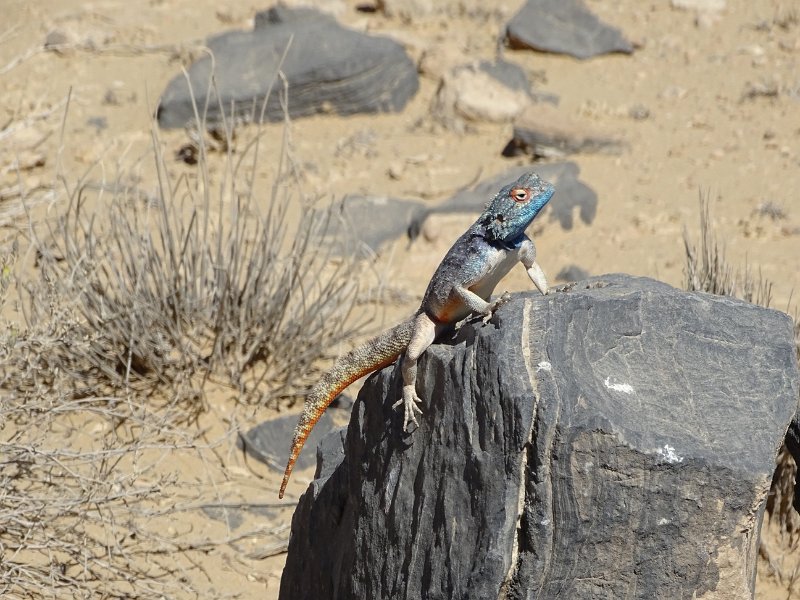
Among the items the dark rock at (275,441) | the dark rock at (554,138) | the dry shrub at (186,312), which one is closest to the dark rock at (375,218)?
the dark rock at (554,138)

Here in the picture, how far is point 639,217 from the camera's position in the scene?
852cm

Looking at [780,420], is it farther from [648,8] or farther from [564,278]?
[648,8]

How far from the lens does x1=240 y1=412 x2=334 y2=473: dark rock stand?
5664 millimetres

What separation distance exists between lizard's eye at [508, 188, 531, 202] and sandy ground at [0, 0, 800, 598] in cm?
315

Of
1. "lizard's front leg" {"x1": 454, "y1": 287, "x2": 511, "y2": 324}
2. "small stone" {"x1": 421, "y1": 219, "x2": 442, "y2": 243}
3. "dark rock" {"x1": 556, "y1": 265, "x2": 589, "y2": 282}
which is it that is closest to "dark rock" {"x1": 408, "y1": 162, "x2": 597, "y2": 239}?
"small stone" {"x1": 421, "y1": 219, "x2": 442, "y2": 243}

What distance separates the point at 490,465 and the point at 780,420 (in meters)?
0.75

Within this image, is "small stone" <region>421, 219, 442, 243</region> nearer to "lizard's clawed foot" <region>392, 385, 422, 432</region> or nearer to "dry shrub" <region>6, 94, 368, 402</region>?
"dry shrub" <region>6, 94, 368, 402</region>

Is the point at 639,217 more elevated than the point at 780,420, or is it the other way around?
the point at 780,420

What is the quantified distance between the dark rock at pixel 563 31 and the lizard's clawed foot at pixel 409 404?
9146 millimetres

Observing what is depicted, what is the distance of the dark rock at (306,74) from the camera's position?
33.0 ft

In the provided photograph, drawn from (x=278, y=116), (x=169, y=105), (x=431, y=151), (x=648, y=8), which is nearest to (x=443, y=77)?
(x=431, y=151)

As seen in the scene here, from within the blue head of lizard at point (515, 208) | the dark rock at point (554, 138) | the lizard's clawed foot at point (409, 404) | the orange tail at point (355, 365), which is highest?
the blue head of lizard at point (515, 208)

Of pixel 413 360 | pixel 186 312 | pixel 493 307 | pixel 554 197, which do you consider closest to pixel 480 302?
pixel 493 307

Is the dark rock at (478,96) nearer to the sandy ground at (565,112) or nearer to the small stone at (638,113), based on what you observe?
the sandy ground at (565,112)
